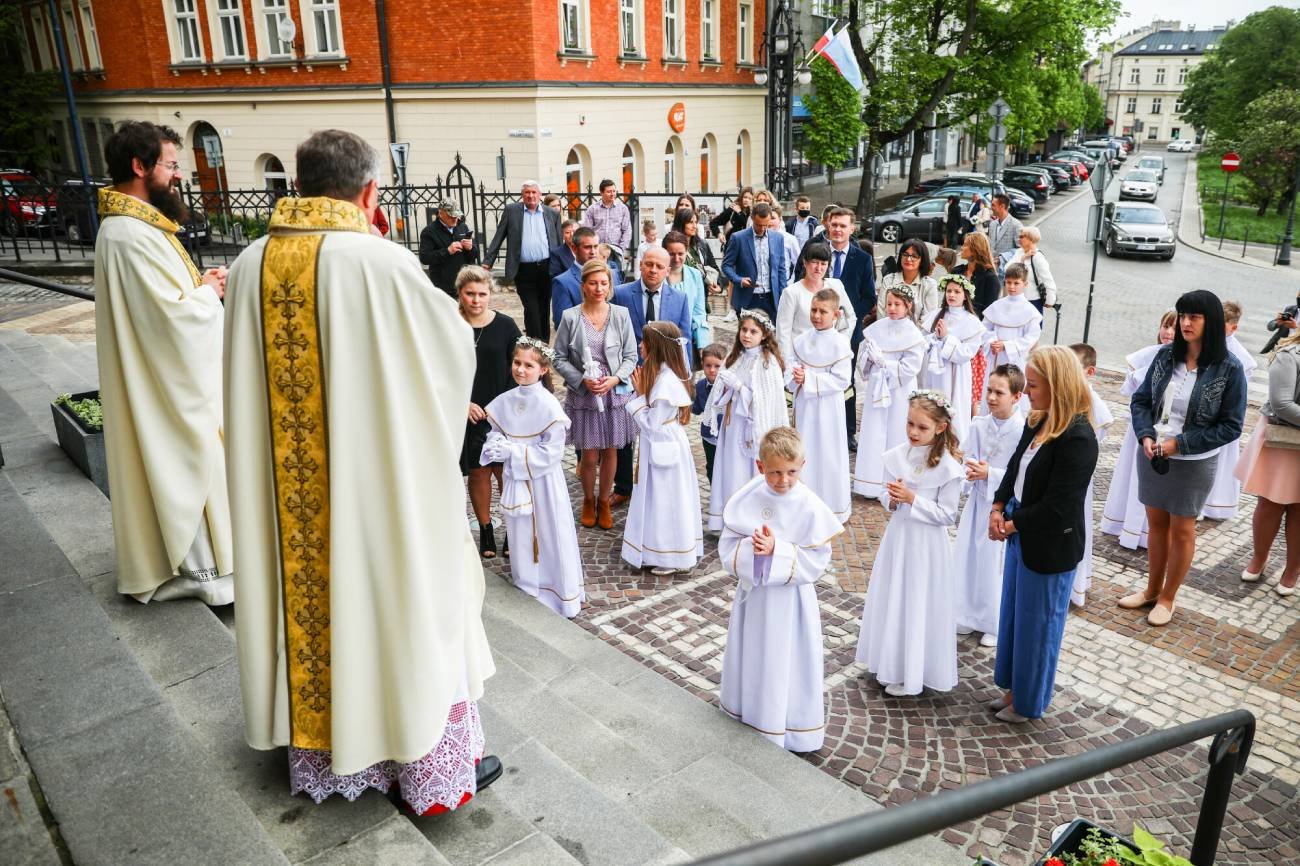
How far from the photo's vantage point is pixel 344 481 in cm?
269

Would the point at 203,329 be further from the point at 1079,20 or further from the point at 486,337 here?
the point at 1079,20

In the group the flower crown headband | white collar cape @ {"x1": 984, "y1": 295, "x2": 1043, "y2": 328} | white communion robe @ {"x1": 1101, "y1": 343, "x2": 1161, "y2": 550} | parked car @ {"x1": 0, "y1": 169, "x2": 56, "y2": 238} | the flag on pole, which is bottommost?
white communion robe @ {"x1": 1101, "y1": 343, "x2": 1161, "y2": 550}

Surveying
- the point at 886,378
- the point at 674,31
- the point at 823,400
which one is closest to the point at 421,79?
the point at 674,31

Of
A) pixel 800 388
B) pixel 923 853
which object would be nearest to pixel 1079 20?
pixel 800 388

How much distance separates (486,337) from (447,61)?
56.4 feet

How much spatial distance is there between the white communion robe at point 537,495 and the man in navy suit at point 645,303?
1.76 meters

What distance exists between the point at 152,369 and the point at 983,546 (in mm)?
4745

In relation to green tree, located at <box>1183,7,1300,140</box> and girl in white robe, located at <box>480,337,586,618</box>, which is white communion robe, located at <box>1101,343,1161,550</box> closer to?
girl in white robe, located at <box>480,337,586,618</box>

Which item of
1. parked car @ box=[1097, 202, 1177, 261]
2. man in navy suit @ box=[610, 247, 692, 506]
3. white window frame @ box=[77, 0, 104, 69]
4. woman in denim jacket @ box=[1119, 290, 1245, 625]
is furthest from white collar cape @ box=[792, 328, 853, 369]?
white window frame @ box=[77, 0, 104, 69]

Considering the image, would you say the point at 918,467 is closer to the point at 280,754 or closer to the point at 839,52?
the point at 280,754

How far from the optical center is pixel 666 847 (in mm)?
3072

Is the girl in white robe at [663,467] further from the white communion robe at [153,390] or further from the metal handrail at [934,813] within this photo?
the metal handrail at [934,813]

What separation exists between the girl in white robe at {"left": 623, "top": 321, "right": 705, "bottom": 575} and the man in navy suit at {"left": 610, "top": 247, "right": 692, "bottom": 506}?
3.83ft

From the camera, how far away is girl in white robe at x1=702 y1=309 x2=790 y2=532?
705 cm
